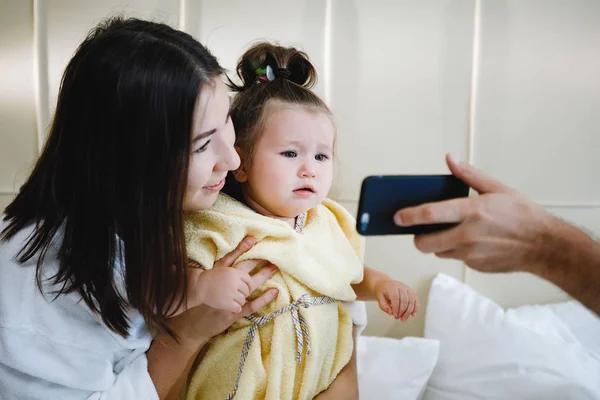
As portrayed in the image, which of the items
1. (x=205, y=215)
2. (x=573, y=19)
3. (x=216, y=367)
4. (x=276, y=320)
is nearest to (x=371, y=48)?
(x=573, y=19)

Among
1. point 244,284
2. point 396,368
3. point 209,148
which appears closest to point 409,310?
point 396,368

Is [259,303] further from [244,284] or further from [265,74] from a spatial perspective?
[265,74]

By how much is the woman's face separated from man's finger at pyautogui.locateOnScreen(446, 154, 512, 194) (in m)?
0.41

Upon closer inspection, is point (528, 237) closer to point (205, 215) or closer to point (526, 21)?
point (205, 215)

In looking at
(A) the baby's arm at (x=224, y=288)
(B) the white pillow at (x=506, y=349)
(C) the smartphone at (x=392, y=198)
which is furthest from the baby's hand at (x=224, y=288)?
(B) the white pillow at (x=506, y=349)

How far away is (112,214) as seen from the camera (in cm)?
80

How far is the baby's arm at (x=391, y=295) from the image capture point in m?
1.02

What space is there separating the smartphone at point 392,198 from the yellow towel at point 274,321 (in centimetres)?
21

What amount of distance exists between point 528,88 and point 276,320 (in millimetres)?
1083

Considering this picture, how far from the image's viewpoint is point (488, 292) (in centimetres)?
147

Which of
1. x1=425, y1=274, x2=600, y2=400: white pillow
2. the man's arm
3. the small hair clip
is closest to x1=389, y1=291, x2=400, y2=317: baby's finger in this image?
the man's arm

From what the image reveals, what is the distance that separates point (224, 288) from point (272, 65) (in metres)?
0.57

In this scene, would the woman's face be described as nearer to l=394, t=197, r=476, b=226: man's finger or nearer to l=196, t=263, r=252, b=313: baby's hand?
l=196, t=263, r=252, b=313: baby's hand

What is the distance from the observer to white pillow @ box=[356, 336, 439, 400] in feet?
3.85
